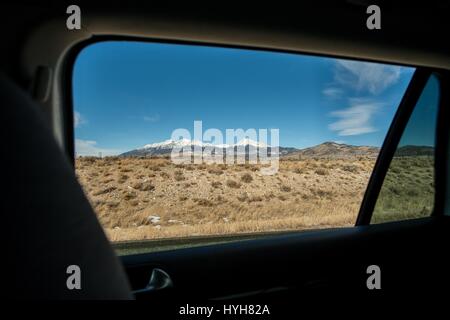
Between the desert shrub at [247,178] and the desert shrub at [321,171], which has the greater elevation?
the desert shrub at [321,171]

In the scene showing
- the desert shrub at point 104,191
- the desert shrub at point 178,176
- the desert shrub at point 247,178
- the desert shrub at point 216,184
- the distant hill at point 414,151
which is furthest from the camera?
the distant hill at point 414,151

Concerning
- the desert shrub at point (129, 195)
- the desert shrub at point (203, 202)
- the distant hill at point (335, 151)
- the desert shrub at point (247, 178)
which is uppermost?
the distant hill at point (335, 151)

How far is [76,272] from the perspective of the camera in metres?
0.75

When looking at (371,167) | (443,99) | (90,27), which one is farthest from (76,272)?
(443,99)

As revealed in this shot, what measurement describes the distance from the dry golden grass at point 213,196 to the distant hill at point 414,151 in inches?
12.9

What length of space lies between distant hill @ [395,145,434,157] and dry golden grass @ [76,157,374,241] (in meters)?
0.33

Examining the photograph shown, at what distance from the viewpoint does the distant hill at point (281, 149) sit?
2697mm

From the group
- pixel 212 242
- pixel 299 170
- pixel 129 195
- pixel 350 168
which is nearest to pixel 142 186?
pixel 129 195

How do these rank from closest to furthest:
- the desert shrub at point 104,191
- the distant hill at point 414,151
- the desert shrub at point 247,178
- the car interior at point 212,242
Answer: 1. the car interior at point 212,242
2. the desert shrub at point 104,191
3. the desert shrub at point 247,178
4. the distant hill at point 414,151

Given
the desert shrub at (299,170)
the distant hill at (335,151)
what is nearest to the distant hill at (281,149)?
the distant hill at (335,151)

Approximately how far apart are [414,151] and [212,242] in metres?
2.11

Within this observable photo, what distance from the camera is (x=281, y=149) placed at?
3.05 meters

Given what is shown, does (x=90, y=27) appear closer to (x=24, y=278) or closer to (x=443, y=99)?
(x=24, y=278)

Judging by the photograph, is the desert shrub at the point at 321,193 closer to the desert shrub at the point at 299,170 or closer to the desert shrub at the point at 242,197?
the desert shrub at the point at 299,170
